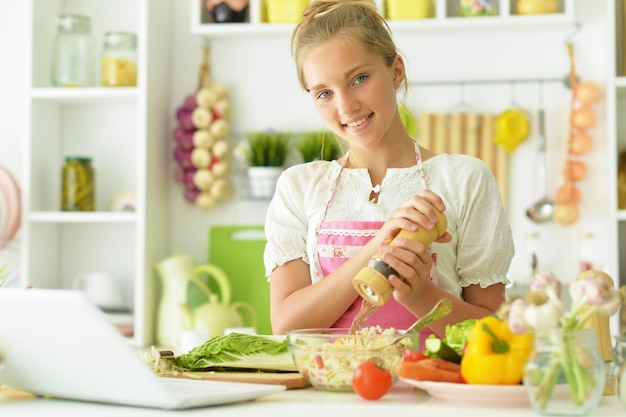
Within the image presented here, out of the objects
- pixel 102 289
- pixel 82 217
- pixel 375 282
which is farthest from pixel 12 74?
pixel 375 282

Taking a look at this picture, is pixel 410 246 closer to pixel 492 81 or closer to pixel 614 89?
pixel 614 89

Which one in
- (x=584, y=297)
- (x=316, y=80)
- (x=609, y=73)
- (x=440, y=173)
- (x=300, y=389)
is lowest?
(x=300, y=389)

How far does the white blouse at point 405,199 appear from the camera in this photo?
1633mm

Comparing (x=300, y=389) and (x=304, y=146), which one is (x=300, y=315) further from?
(x=304, y=146)

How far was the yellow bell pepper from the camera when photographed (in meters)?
0.99

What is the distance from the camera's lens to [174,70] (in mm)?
3283

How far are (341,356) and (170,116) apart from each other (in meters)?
2.30

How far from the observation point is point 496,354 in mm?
1000

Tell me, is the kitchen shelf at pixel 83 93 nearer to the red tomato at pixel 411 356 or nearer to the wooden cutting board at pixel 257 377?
the wooden cutting board at pixel 257 377

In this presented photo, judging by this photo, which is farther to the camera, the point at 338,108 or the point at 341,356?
the point at 338,108

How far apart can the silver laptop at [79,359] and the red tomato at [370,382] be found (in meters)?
0.09

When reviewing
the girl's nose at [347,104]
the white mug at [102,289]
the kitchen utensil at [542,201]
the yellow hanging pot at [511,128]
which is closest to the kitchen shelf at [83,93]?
the white mug at [102,289]

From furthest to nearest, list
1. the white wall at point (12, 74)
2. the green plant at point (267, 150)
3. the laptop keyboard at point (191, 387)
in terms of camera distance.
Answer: the white wall at point (12, 74), the green plant at point (267, 150), the laptop keyboard at point (191, 387)

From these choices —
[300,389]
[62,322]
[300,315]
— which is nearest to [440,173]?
[300,315]
